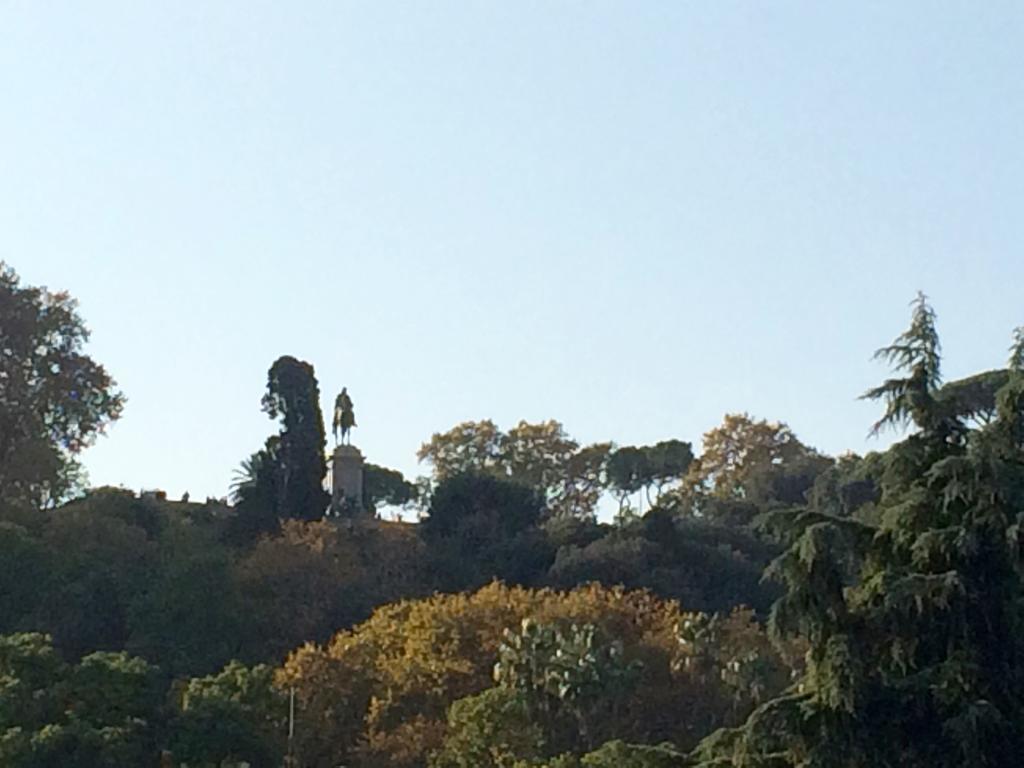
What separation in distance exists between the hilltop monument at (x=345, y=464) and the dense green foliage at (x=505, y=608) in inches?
177

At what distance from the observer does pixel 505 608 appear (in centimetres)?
4619

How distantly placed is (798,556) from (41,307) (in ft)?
165

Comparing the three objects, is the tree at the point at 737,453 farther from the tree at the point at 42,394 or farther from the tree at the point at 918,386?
the tree at the point at 918,386

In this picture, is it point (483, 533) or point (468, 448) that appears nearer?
point (483, 533)

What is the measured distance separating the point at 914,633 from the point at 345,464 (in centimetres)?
5517

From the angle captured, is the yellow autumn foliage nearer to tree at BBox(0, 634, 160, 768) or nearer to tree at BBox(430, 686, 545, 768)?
tree at BBox(430, 686, 545, 768)

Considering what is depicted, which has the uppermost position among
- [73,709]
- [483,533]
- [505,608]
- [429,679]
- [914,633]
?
[483,533]

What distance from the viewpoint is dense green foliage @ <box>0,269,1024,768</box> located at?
18.1 m

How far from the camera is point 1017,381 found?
18.8m

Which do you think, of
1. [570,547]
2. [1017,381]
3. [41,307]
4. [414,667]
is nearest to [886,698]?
[1017,381]

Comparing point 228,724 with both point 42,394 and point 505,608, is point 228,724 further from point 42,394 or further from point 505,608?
point 42,394

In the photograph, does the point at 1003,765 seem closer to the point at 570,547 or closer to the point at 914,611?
the point at 914,611

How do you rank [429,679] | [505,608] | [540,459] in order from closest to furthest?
[429,679]
[505,608]
[540,459]

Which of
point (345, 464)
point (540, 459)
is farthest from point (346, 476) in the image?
point (540, 459)
